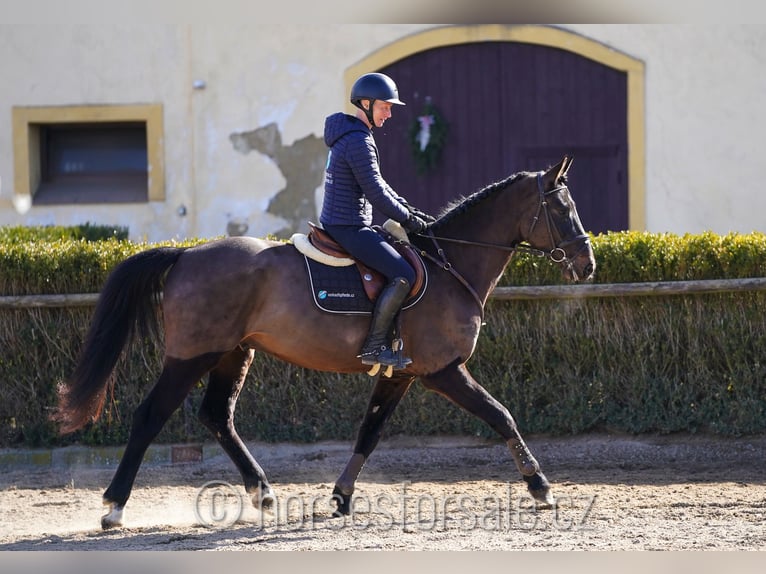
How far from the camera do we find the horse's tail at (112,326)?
21.9ft

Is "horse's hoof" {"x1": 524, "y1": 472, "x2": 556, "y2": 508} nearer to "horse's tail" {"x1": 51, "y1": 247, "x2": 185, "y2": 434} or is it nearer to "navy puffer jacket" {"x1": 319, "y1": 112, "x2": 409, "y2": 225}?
"navy puffer jacket" {"x1": 319, "y1": 112, "x2": 409, "y2": 225}

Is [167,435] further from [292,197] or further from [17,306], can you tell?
[292,197]

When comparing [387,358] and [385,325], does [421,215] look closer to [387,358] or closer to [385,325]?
[385,325]

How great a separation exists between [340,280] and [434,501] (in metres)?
1.65

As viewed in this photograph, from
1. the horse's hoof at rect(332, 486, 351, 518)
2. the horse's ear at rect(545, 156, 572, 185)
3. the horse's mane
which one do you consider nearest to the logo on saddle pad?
the horse's mane

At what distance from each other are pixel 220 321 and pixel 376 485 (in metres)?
1.96

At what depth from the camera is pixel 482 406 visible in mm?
6707

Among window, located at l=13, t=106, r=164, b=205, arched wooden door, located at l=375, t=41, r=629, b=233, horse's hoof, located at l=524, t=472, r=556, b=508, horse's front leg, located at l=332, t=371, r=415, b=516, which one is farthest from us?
window, located at l=13, t=106, r=164, b=205

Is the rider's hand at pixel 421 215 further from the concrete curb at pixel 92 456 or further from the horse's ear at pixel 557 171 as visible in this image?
the concrete curb at pixel 92 456

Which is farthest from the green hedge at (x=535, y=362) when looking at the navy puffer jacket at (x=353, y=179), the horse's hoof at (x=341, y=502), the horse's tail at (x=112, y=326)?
the navy puffer jacket at (x=353, y=179)

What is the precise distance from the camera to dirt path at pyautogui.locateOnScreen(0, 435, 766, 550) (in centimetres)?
607

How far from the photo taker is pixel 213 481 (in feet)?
26.6

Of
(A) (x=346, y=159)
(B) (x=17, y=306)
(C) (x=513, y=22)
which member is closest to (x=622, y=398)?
(A) (x=346, y=159)

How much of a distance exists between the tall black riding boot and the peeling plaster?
24.6 ft
